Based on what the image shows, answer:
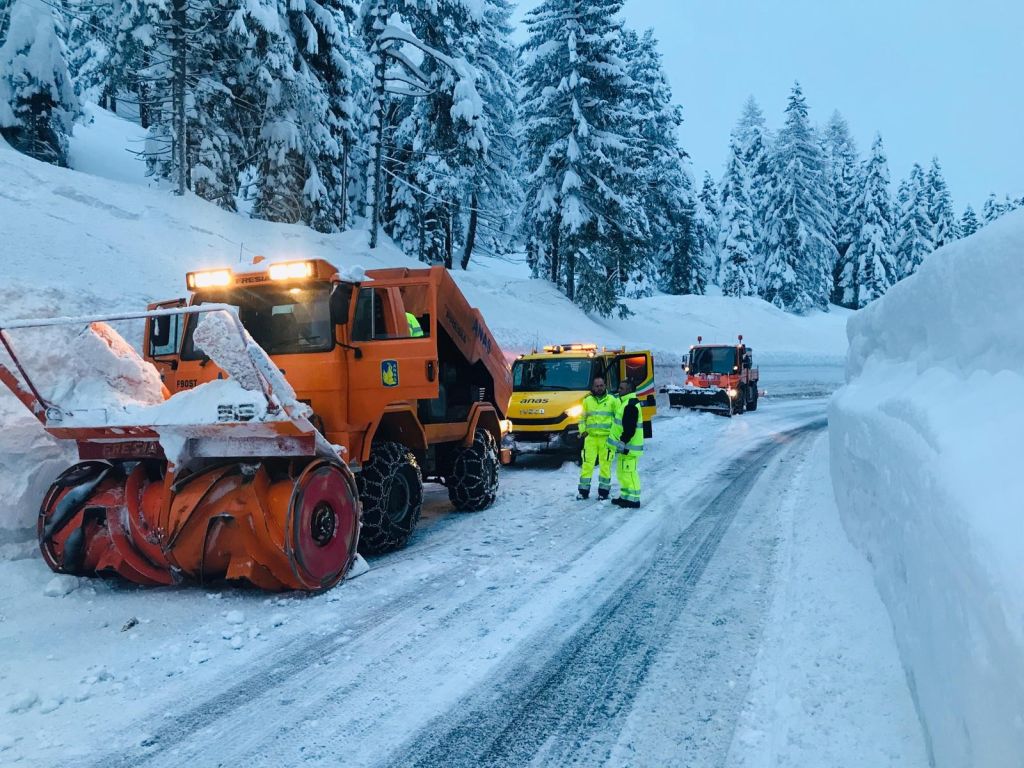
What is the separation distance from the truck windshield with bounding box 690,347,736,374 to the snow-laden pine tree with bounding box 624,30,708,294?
8.72 meters

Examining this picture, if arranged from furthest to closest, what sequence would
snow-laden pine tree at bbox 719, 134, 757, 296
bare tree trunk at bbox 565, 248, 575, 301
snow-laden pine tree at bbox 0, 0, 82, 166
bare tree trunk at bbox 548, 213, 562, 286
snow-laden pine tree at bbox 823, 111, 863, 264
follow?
snow-laden pine tree at bbox 823, 111, 863, 264
snow-laden pine tree at bbox 719, 134, 757, 296
bare tree trunk at bbox 565, 248, 575, 301
bare tree trunk at bbox 548, 213, 562, 286
snow-laden pine tree at bbox 0, 0, 82, 166

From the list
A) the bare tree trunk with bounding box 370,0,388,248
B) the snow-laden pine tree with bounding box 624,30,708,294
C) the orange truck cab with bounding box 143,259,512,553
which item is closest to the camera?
the orange truck cab with bounding box 143,259,512,553

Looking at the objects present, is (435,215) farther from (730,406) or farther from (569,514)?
(569,514)

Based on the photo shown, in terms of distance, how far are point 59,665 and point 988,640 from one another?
4.72 meters

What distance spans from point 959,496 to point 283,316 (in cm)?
577

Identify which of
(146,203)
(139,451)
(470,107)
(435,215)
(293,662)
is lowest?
(293,662)

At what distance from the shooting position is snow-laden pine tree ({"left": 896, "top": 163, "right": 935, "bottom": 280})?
62.9 m

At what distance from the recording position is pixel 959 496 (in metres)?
2.56

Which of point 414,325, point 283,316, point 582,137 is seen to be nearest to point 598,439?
point 414,325

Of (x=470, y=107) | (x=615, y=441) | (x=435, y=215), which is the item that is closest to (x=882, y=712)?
(x=615, y=441)

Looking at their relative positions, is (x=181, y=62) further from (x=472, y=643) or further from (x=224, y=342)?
(x=472, y=643)

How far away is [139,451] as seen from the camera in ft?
18.2

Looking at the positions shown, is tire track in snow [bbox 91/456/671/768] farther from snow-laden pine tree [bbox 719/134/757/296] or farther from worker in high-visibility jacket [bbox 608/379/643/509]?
snow-laden pine tree [bbox 719/134/757/296]

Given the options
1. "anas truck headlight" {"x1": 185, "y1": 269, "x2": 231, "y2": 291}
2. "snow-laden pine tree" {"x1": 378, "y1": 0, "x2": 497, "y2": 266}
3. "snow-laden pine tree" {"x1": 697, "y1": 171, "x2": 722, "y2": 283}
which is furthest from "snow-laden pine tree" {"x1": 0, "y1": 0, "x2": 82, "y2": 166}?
"snow-laden pine tree" {"x1": 697, "y1": 171, "x2": 722, "y2": 283}
